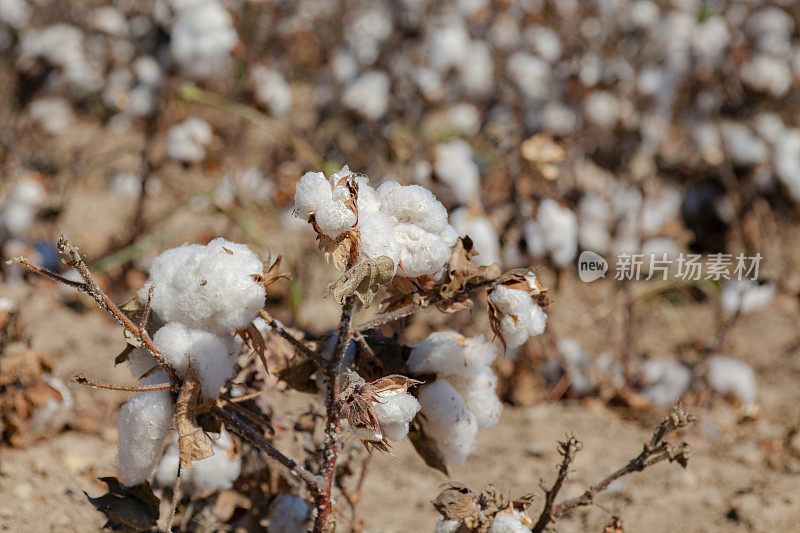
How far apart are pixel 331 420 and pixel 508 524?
31 cm

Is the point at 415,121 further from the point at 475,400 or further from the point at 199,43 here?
the point at 475,400

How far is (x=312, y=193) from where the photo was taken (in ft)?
3.14

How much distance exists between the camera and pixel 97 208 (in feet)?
12.5

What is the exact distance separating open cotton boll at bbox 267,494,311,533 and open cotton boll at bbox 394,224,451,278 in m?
0.58

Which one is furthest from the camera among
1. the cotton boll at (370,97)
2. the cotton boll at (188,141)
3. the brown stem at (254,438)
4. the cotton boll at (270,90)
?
the cotton boll at (270,90)

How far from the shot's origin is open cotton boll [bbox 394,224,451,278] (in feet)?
3.31

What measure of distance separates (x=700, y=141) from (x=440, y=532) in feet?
11.9

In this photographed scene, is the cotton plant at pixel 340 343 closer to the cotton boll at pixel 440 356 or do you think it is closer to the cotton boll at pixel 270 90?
the cotton boll at pixel 440 356

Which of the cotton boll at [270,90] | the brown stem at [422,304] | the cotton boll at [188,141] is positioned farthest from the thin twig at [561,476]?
the cotton boll at [270,90]

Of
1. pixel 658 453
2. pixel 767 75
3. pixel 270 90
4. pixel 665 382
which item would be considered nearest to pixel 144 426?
pixel 658 453

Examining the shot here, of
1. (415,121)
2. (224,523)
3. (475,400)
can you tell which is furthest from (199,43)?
(475,400)

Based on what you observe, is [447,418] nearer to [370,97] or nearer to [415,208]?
[415,208]

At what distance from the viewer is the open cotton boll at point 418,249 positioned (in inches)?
39.8

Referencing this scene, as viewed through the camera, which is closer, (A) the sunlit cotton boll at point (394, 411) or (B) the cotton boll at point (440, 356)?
(A) the sunlit cotton boll at point (394, 411)
